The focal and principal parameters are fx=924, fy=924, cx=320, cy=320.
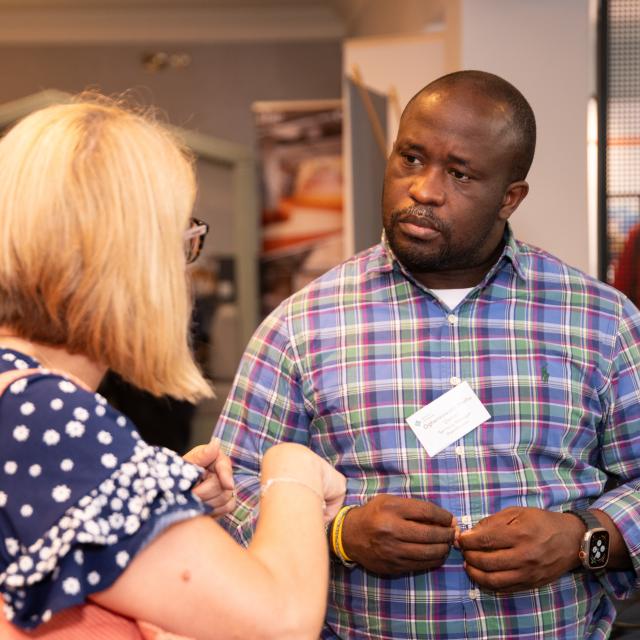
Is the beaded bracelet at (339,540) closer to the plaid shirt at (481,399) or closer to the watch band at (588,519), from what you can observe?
the plaid shirt at (481,399)

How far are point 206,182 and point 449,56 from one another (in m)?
4.06

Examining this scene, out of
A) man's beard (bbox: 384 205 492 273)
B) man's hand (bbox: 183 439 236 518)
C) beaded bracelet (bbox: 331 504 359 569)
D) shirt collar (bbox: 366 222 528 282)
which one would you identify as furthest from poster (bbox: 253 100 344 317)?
man's hand (bbox: 183 439 236 518)

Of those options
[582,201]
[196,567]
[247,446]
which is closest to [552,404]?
[247,446]

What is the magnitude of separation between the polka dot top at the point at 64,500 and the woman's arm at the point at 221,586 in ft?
0.09

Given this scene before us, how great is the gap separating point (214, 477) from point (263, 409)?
0.42 m

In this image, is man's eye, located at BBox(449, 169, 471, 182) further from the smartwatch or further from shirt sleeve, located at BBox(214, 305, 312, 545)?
the smartwatch

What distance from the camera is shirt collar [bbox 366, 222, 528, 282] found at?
1.81 m

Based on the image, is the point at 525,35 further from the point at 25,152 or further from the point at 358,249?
the point at 25,152

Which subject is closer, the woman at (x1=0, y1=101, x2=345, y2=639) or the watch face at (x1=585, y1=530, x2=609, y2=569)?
the woman at (x1=0, y1=101, x2=345, y2=639)

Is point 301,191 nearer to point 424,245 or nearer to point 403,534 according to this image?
point 424,245

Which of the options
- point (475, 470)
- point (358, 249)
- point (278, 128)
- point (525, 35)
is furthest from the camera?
point (278, 128)

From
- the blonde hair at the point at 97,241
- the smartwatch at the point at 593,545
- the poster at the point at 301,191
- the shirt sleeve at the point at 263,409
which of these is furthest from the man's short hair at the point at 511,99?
the poster at the point at 301,191

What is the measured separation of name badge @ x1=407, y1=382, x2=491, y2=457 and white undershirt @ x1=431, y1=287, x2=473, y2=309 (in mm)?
176

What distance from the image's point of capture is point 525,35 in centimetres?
335
